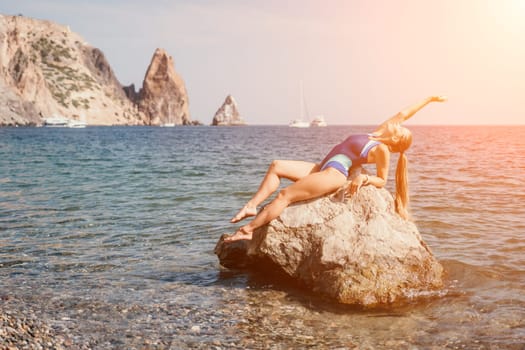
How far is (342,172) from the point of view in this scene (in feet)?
26.7

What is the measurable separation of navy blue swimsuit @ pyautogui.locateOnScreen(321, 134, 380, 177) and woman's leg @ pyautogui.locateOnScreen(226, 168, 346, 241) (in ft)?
0.54

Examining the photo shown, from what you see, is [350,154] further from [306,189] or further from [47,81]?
[47,81]

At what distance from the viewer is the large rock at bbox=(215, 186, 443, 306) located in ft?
24.5

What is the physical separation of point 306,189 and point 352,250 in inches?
45.4

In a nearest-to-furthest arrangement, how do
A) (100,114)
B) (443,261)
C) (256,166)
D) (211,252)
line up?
(443,261) < (211,252) < (256,166) < (100,114)

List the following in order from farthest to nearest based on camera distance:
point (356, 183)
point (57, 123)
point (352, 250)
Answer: point (57, 123), point (356, 183), point (352, 250)

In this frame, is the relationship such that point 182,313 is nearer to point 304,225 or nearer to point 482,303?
point 304,225

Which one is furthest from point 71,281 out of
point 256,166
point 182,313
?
point 256,166

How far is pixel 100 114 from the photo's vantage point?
17138cm

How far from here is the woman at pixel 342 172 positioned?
26.2ft

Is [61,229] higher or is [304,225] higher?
[304,225]

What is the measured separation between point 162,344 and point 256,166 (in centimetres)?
2418

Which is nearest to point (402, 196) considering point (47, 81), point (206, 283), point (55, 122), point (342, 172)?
point (342, 172)

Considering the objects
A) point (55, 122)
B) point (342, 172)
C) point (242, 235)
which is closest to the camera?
point (342, 172)
